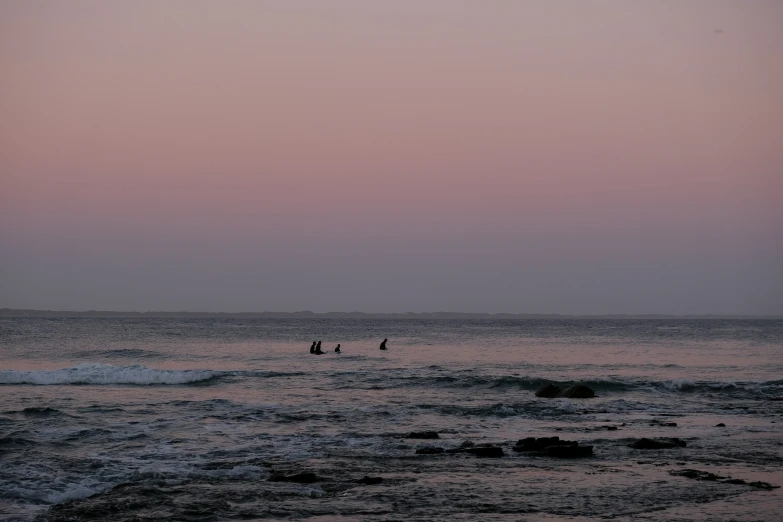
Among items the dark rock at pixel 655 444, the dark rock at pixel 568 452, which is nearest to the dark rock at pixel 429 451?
the dark rock at pixel 568 452

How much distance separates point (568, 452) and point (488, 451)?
76.3 inches

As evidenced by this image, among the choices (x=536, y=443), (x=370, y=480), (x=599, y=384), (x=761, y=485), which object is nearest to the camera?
(x=761, y=485)

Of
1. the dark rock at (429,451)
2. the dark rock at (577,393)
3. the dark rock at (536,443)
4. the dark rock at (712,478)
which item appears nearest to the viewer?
the dark rock at (712,478)

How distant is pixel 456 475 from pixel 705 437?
9.27 meters

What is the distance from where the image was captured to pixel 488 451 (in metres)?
18.8

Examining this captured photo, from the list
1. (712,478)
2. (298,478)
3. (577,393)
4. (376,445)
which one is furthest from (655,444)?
(577,393)

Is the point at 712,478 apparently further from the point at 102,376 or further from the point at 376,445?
the point at 102,376

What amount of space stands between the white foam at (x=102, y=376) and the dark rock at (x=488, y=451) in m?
23.9

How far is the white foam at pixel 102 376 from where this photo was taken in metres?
37.7

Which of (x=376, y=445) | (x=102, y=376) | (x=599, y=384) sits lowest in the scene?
(x=102, y=376)

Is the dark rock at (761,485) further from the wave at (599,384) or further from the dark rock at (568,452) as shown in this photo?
the wave at (599,384)

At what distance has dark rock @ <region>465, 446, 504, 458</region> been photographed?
61.3 ft

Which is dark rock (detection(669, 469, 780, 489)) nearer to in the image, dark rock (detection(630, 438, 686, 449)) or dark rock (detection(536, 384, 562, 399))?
dark rock (detection(630, 438, 686, 449))

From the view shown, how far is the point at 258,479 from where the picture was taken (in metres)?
16.1
